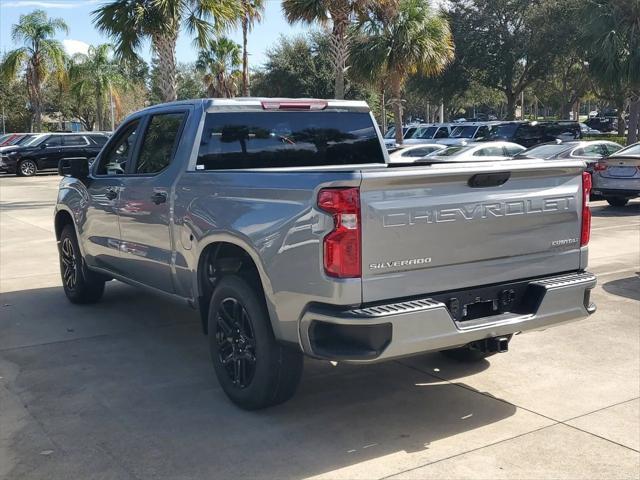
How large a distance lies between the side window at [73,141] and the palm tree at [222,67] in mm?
13462

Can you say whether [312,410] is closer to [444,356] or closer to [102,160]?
[444,356]

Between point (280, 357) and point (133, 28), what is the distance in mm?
16374

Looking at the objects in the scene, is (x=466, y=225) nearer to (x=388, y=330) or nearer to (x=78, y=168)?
(x=388, y=330)

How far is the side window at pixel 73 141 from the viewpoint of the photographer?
96.9 ft

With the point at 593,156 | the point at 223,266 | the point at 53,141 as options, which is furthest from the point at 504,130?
the point at 223,266

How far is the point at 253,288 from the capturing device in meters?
4.54

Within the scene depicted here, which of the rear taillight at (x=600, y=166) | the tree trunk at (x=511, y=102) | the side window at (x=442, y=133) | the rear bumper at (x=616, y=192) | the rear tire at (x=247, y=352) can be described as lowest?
the rear bumper at (x=616, y=192)

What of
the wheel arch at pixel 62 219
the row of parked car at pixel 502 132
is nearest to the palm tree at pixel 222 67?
the row of parked car at pixel 502 132

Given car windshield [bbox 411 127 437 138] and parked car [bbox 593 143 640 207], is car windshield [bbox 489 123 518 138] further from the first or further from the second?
parked car [bbox 593 143 640 207]

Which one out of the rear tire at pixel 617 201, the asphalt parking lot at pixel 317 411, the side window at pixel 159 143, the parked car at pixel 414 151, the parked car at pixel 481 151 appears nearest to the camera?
the asphalt parking lot at pixel 317 411

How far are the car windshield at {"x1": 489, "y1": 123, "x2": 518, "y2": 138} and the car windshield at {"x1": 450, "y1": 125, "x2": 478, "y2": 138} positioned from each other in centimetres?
79

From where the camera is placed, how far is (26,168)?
2909 cm

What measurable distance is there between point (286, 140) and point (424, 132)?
25344mm

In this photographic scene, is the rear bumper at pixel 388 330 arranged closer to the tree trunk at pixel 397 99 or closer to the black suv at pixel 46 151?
the tree trunk at pixel 397 99
